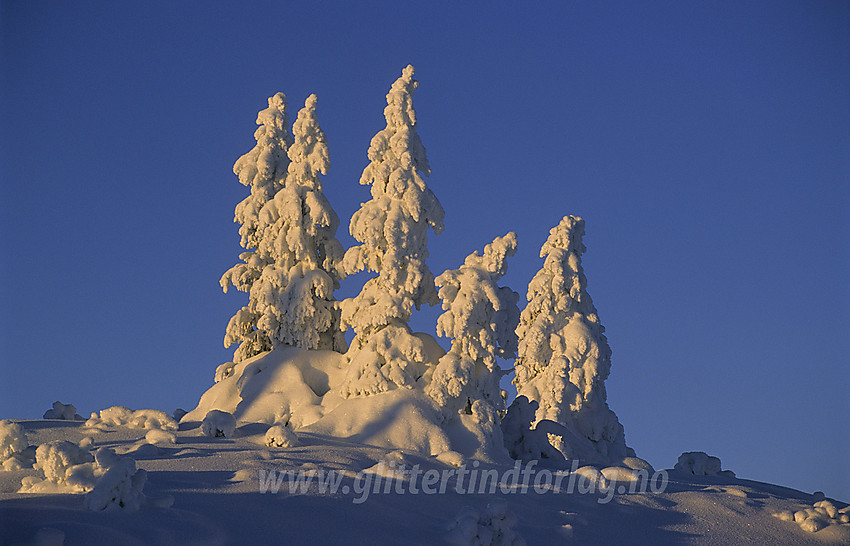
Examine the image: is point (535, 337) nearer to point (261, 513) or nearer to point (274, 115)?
point (274, 115)

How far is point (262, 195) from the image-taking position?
1133 inches

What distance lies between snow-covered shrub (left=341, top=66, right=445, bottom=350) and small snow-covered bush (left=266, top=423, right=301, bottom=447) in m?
5.97

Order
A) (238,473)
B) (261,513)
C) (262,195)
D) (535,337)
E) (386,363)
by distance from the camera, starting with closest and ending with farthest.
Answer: (261,513) → (238,473) → (386,363) → (262,195) → (535,337)

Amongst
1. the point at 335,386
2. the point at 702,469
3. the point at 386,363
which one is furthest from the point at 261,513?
the point at 702,469

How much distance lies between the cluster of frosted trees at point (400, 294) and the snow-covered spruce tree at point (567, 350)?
0.17 ft

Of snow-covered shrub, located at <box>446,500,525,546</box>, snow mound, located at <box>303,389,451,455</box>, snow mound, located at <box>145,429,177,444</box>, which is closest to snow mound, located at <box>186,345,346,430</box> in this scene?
snow mound, located at <box>303,389,451,455</box>

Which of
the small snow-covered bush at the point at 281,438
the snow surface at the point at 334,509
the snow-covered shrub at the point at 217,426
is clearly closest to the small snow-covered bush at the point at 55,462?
the snow surface at the point at 334,509

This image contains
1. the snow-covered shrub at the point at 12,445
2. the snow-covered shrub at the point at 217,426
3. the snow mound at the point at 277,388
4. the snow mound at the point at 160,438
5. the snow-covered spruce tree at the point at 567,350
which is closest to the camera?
the snow-covered shrub at the point at 12,445

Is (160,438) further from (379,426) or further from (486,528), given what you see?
(486,528)

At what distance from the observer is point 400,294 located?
23.6 m

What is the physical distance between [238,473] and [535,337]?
20.2 m

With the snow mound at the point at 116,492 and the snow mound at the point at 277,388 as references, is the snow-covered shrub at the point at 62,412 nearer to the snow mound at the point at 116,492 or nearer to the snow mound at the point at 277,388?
the snow mound at the point at 277,388

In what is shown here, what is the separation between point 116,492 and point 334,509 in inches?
129

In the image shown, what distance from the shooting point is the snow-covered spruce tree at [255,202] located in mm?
28219
